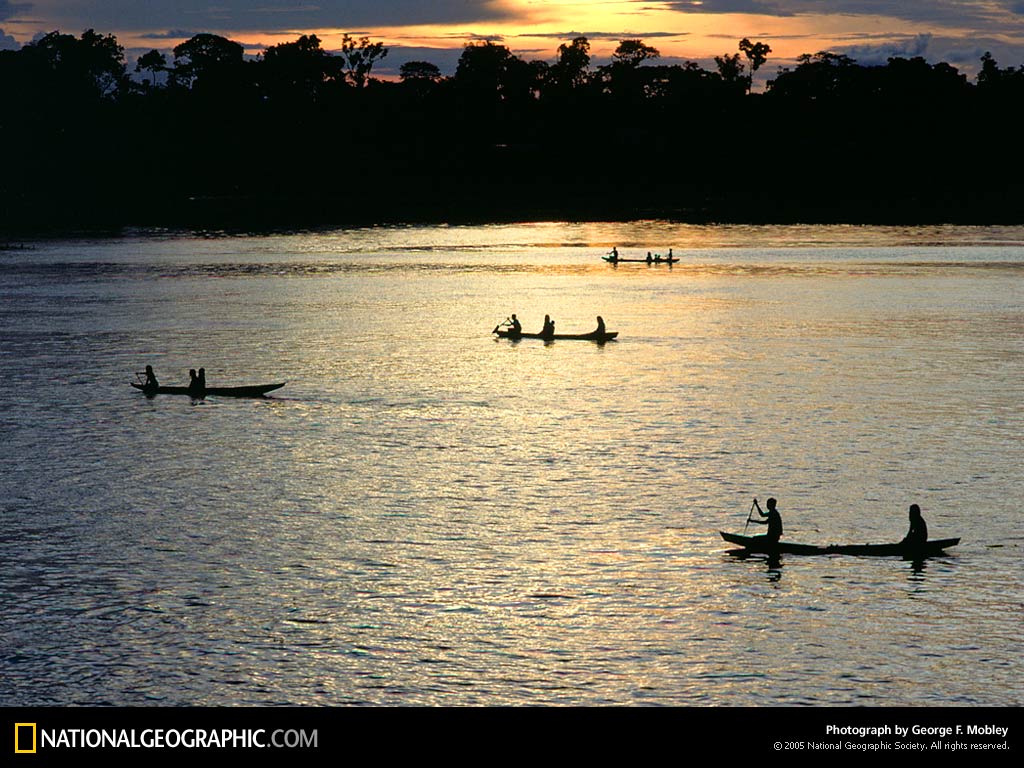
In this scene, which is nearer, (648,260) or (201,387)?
(201,387)

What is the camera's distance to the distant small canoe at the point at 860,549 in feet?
129

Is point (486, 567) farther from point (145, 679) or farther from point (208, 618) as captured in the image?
point (145, 679)

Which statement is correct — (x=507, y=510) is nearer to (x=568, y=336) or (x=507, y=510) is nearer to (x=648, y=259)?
(x=568, y=336)

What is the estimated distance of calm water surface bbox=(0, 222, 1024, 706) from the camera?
3241 cm

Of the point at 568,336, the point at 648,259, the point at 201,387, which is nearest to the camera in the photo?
the point at 201,387

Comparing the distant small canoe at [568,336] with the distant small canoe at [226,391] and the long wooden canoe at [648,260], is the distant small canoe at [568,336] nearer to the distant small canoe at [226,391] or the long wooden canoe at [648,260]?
the distant small canoe at [226,391]

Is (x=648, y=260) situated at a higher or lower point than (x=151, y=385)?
higher

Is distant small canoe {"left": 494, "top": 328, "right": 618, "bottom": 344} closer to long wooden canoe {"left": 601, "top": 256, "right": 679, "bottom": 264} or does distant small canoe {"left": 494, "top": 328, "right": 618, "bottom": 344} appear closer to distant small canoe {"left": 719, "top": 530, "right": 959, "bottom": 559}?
distant small canoe {"left": 719, "top": 530, "right": 959, "bottom": 559}
